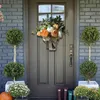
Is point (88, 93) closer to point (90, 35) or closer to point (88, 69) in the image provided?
point (88, 69)

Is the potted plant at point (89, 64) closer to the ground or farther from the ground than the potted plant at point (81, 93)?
farther from the ground

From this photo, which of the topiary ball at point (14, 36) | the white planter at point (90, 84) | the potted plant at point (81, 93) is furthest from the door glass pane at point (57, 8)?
the potted plant at point (81, 93)

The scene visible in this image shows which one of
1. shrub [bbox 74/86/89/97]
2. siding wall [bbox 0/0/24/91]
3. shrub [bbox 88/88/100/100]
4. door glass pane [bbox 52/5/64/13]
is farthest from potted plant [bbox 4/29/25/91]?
shrub [bbox 88/88/100/100]

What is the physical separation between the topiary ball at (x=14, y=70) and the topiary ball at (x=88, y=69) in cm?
111

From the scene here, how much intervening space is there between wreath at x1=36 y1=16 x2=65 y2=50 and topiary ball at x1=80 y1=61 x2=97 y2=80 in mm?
705

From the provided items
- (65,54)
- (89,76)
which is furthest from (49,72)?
(89,76)

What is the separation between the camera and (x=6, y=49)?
6.11 m

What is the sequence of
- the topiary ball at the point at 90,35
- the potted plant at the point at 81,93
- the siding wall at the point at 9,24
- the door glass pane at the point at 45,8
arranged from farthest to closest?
the door glass pane at the point at 45,8
the siding wall at the point at 9,24
the topiary ball at the point at 90,35
the potted plant at the point at 81,93

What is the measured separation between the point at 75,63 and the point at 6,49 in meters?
1.37

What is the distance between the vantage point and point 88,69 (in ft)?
18.7

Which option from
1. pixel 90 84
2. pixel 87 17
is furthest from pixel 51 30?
pixel 90 84

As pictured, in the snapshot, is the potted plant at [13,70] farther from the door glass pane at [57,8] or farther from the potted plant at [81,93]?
the door glass pane at [57,8]

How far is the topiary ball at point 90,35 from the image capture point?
5678 mm

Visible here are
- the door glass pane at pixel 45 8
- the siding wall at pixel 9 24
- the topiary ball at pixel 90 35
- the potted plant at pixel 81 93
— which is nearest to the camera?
the potted plant at pixel 81 93
